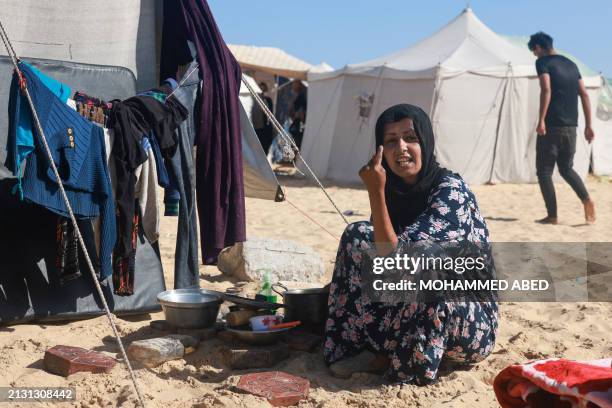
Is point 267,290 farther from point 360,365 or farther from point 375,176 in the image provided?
point 375,176

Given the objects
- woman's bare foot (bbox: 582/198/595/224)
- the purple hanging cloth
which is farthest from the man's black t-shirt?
the purple hanging cloth

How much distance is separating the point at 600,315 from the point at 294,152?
221 cm

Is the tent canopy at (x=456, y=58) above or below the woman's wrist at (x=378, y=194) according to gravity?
above

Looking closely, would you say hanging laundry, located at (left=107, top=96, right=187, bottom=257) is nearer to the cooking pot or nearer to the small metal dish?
the small metal dish

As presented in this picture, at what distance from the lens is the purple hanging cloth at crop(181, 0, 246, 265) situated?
443 centimetres

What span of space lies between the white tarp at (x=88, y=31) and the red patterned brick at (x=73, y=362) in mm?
1874

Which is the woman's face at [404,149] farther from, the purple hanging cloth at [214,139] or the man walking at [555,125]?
the man walking at [555,125]

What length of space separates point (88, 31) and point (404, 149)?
2.22m

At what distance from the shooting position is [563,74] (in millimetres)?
8141

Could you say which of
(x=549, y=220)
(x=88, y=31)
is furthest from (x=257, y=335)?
(x=549, y=220)

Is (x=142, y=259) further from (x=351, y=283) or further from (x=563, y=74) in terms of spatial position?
(x=563, y=74)

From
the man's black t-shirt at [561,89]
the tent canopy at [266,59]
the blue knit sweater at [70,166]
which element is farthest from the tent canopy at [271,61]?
the blue knit sweater at [70,166]

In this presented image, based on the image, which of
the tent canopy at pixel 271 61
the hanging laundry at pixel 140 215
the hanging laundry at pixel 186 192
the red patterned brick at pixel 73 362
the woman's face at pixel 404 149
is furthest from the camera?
the tent canopy at pixel 271 61

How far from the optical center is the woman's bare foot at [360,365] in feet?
11.0
